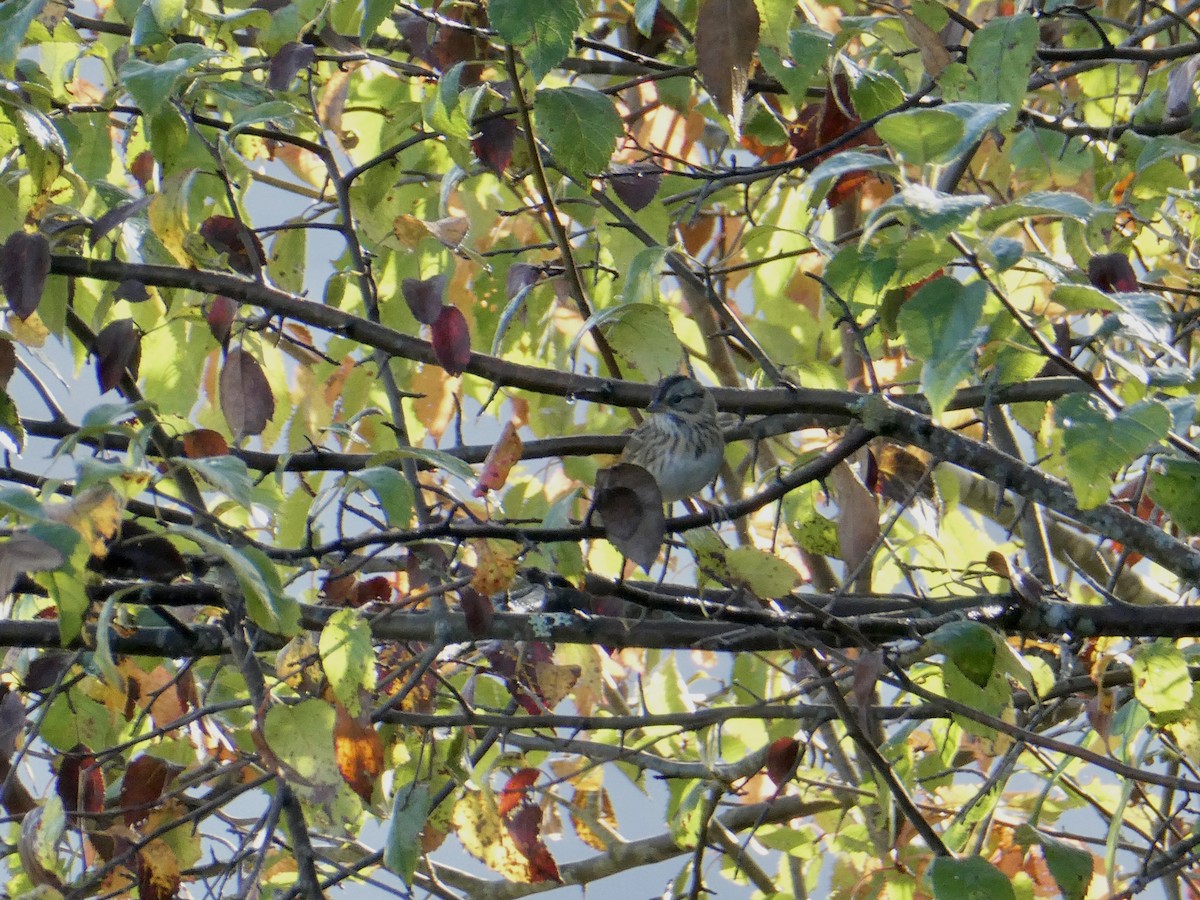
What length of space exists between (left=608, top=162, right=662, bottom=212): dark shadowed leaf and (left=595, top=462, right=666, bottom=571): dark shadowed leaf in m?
0.86

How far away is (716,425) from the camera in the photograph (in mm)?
3709

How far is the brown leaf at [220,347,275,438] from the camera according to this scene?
2117 millimetres

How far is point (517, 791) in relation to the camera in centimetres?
231

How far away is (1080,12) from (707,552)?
44.1 inches

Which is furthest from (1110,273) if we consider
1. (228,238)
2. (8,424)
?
(8,424)

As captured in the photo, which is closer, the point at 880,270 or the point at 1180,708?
the point at 880,270

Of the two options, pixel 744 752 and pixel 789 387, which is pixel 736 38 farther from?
pixel 744 752

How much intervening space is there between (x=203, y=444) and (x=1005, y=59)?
4.12 feet

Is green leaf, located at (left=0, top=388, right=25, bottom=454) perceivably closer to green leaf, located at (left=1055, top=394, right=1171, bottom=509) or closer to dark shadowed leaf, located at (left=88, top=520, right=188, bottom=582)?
dark shadowed leaf, located at (left=88, top=520, right=188, bottom=582)

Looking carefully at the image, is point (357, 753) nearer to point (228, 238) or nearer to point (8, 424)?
point (8, 424)

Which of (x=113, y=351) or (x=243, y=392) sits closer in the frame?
(x=113, y=351)

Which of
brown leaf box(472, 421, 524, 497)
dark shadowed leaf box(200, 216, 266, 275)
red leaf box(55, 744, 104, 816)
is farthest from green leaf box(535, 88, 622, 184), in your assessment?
red leaf box(55, 744, 104, 816)

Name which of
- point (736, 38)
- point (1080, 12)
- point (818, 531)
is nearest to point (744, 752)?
point (818, 531)

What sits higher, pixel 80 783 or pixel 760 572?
pixel 760 572
